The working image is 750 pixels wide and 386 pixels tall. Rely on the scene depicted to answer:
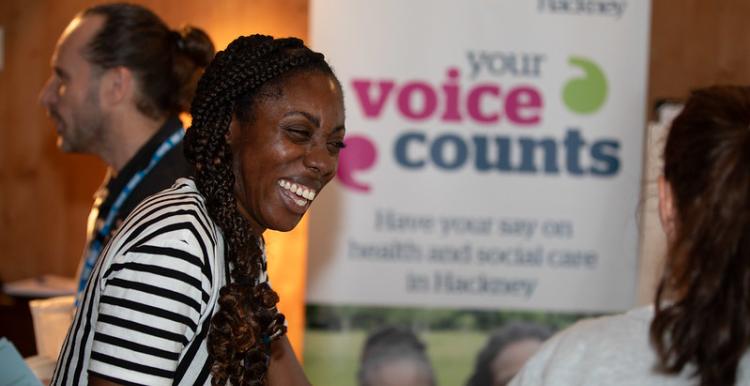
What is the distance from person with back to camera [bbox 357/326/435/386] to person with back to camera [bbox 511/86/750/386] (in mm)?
2771

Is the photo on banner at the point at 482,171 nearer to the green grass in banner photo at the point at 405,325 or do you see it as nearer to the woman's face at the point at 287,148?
the green grass in banner photo at the point at 405,325

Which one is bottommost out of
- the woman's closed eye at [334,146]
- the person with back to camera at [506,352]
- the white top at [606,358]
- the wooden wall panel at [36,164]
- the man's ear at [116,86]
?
the person with back to camera at [506,352]

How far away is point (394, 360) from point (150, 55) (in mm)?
1815

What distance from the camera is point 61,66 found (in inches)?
109

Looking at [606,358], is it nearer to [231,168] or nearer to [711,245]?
[711,245]

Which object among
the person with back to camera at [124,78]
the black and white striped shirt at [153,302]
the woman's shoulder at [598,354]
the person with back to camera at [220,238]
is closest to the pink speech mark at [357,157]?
the person with back to camera at [124,78]

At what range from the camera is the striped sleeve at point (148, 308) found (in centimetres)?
138

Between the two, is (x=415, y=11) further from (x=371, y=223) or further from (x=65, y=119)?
(x=65, y=119)

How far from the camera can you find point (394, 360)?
3980 millimetres

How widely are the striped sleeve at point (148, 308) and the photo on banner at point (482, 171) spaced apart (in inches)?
98.9

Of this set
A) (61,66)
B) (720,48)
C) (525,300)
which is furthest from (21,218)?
(720,48)

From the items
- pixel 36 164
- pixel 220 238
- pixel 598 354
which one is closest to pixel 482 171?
pixel 36 164

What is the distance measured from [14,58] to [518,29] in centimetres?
246

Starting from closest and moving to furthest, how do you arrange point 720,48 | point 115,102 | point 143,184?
1. point 143,184
2. point 115,102
3. point 720,48
